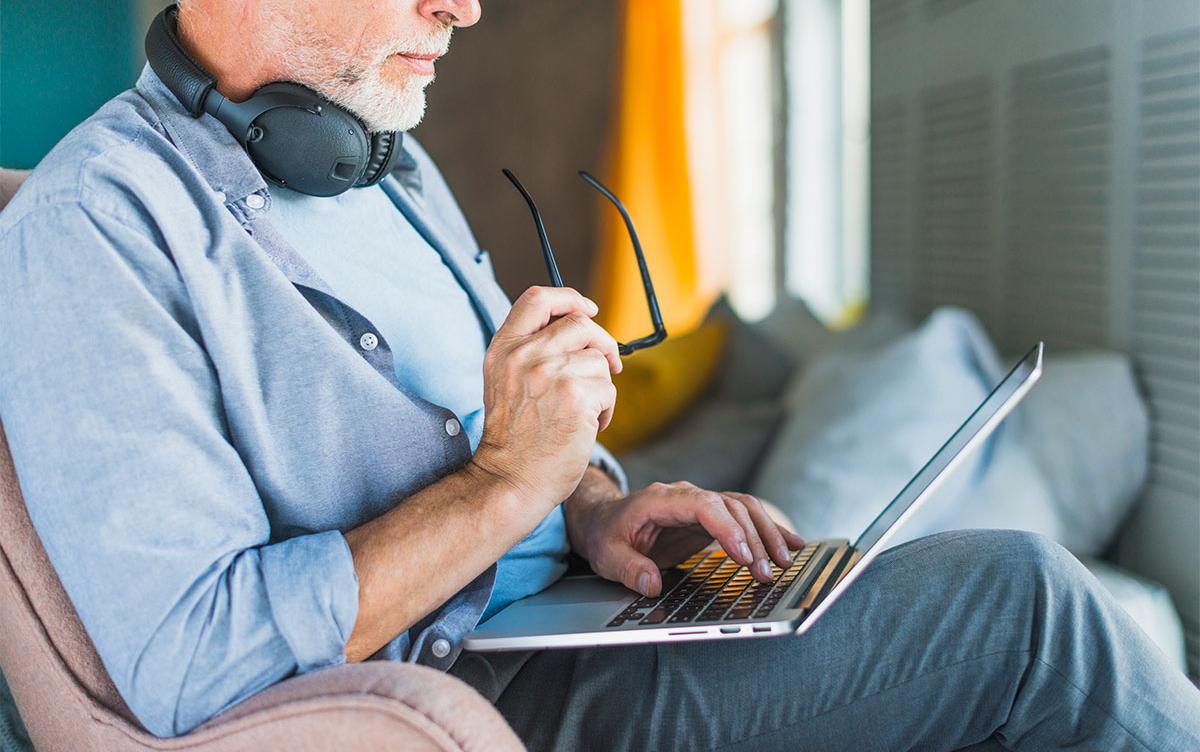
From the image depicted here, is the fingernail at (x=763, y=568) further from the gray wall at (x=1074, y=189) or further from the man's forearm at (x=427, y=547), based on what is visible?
the gray wall at (x=1074, y=189)

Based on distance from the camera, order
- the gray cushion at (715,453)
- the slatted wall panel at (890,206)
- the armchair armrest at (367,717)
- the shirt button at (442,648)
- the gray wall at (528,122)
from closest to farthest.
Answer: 1. the armchair armrest at (367,717)
2. the shirt button at (442,648)
3. the gray cushion at (715,453)
4. the slatted wall panel at (890,206)
5. the gray wall at (528,122)

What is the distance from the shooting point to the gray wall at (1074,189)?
1.76 meters

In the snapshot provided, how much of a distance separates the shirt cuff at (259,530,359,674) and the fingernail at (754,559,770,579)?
363 millimetres

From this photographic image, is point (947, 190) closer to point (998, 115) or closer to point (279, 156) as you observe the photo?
point (998, 115)

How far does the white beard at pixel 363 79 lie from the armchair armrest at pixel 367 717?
54 cm

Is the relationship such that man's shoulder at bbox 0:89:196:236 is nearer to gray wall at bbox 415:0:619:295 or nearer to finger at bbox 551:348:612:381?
finger at bbox 551:348:612:381

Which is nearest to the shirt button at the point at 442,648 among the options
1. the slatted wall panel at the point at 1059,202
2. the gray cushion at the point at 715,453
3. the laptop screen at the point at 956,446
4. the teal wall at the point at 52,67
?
the laptop screen at the point at 956,446

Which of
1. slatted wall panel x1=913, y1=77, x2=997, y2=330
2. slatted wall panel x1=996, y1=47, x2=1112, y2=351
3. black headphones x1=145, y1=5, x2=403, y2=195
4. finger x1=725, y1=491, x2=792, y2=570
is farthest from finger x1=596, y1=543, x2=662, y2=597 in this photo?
slatted wall panel x1=913, y1=77, x2=997, y2=330

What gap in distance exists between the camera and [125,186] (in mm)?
861

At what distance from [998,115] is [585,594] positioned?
1.68 metres

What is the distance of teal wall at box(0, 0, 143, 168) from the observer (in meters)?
4.15

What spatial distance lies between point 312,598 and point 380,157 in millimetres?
495

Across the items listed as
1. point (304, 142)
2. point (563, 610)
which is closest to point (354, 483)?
point (563, 610)

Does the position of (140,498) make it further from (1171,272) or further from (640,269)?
(1171,272)
